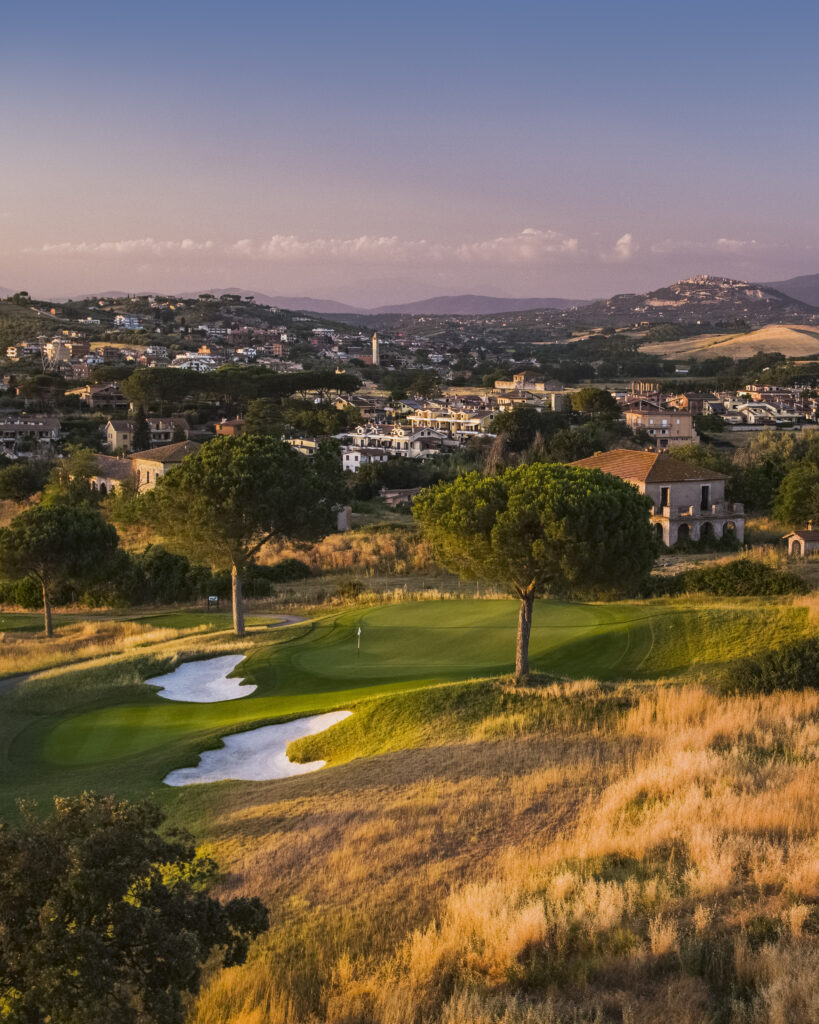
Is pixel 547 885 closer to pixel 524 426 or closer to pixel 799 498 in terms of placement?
pixel 799 498

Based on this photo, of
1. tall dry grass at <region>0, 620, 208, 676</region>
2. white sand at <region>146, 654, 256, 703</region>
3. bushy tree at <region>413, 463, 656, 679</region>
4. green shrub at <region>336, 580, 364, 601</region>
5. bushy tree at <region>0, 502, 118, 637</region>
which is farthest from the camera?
green shrub at <region>336, 580, 364, 601</region>

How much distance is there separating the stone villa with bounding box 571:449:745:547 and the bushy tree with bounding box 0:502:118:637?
28108mm

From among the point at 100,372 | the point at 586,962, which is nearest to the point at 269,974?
the point at 586,962

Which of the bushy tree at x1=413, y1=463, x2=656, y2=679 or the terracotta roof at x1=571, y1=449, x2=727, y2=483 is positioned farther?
the terracotta roof at x1=571, y1=449, x2=727, y2=483

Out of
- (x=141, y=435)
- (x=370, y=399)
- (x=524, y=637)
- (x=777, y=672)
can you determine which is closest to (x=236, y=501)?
(x=524, y=637)

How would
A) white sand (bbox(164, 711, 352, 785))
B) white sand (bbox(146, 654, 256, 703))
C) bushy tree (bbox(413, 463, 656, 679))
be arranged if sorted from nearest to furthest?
white sand (bbox(164, 711, 352, 785)) → bushy tree (bbox(413, 463, 656, 679)) → white sand (bbox(146, 654, 256, 703))

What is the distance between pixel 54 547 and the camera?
35.4 metres

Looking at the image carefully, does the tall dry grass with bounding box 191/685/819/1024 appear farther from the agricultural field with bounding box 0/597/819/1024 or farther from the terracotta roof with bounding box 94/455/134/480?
the terracotta roof with bounding box 94/455/134/480

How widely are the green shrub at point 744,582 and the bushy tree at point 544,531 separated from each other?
11.9 m

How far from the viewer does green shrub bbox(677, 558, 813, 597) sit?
27719mm

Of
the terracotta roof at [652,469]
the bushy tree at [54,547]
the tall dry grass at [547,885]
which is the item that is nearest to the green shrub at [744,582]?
the tall dry grass at [547,885]

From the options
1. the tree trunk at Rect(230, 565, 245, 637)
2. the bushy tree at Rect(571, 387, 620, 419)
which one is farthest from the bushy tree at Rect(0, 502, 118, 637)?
the bushy tree at Rect(571, 387, 620, 419)

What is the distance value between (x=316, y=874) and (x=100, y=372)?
111785 millimetres

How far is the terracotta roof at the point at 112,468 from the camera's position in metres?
76.5
